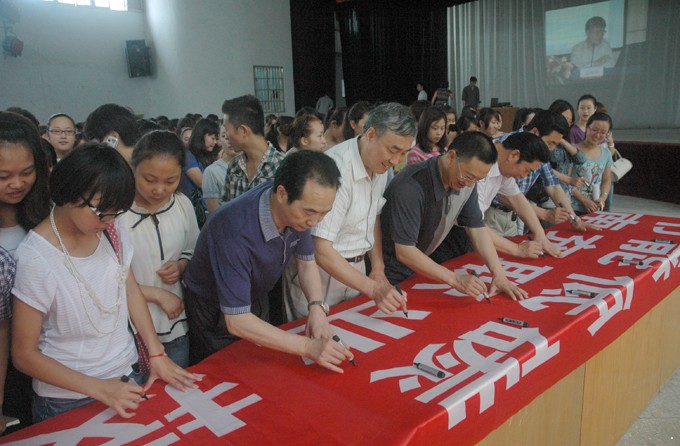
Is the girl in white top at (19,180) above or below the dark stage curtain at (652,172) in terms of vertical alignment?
above

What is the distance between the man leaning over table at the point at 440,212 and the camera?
150cm

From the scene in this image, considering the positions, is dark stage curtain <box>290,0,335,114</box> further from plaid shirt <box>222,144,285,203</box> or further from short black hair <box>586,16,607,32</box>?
plaid shirt <box>222,144,285,203</box>

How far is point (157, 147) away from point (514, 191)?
153 centimetres

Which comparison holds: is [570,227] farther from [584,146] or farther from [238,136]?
[238,136]

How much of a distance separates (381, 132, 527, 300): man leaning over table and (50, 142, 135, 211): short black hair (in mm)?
884

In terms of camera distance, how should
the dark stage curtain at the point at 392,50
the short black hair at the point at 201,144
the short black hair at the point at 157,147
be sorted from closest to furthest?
the short black hair at the point at 157,147, the short black hair at the point at 201,144, the dark stage curtain at the point at 392,50

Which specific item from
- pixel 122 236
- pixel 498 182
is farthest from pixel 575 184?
pixel 122 236

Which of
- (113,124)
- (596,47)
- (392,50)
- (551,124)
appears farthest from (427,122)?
(392,50)

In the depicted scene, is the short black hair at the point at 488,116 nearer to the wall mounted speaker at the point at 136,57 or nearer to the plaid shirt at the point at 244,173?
the plaid shirt at the point at 244,173

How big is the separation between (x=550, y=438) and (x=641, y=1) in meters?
8.12

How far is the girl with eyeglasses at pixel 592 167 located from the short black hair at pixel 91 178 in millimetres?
2636

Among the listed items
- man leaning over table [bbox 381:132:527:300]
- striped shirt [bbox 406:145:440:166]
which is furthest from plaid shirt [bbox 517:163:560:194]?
man leaning over table [bbox 381:132:527:300]

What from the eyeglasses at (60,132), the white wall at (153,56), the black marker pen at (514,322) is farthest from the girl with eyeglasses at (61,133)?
the white wall at (153,56)

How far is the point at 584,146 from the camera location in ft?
9.75
